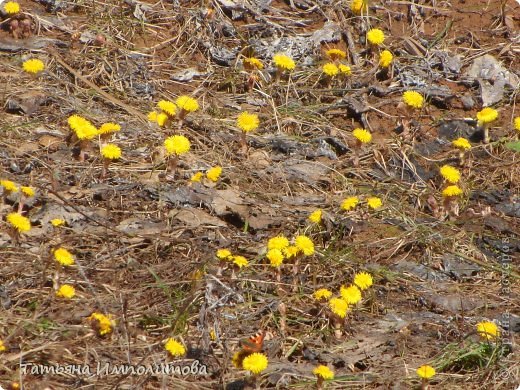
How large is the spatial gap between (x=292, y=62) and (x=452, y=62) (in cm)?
113

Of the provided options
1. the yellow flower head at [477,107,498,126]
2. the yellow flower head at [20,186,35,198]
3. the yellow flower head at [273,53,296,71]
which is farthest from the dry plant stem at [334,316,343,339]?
the yellow flower head at [273,53,296,71]

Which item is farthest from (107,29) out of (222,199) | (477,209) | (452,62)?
(477,209)

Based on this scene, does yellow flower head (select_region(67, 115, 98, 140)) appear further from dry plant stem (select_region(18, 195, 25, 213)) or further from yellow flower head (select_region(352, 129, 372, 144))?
yellow flower head (select_region(352, 129, 372, 144))

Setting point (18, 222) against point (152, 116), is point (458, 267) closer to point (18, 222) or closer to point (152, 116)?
point (152, 116)

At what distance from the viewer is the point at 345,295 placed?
11.5 feet

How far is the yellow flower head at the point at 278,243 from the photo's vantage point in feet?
12.1

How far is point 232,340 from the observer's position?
3.37 metres

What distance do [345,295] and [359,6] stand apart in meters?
2.79

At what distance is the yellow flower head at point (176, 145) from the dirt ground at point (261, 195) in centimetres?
15

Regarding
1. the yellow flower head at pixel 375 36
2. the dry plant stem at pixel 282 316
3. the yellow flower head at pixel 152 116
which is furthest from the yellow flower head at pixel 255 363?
the yellow flower head at pixel 375 36

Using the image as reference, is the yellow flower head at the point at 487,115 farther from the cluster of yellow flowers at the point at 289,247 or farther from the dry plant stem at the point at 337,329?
the dry plant stem at the point at 337,329

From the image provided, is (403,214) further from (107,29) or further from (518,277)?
(107,29)

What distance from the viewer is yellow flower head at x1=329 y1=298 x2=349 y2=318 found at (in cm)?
343

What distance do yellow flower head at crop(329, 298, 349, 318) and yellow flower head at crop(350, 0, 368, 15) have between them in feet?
9.21
